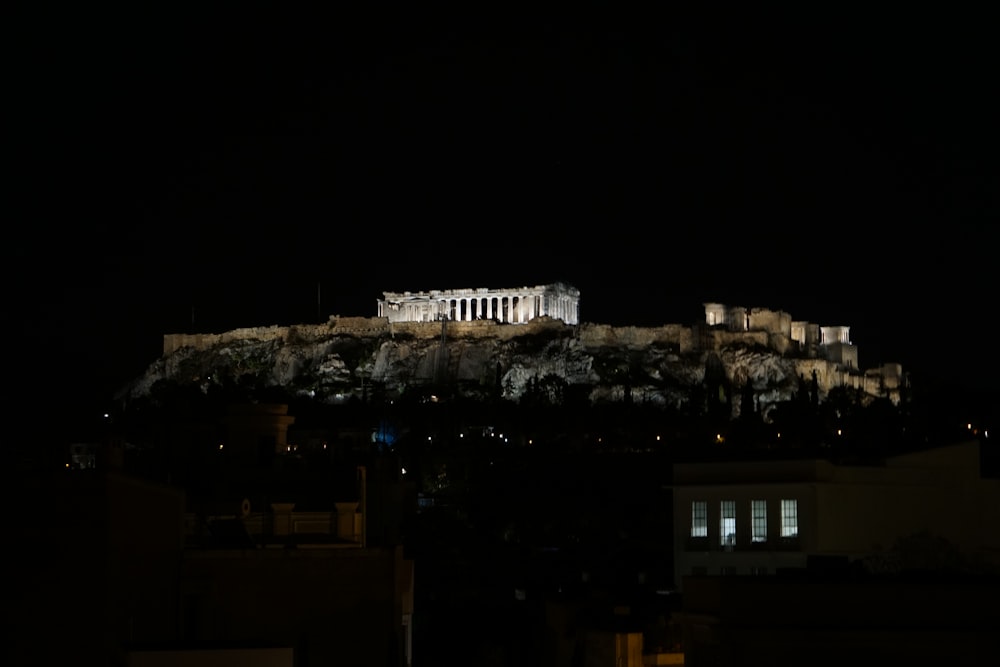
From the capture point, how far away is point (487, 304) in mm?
159000

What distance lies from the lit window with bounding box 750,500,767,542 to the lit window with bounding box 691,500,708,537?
5.59ft

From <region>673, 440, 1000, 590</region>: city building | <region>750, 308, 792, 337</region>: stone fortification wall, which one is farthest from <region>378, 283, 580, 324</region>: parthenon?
<region>673, 440, 1000, 590</region>: city building

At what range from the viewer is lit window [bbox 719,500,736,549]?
145 ft

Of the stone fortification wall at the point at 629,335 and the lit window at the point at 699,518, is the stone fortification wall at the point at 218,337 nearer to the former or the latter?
the stone fortification wall at the point at 629,335

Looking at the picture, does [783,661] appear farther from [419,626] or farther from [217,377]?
[217,377]

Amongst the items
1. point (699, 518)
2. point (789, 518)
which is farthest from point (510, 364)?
point (789, 518)

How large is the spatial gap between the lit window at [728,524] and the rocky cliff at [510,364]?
8311cm

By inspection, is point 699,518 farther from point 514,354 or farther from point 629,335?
point 629,335

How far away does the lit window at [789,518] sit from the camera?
141 ft

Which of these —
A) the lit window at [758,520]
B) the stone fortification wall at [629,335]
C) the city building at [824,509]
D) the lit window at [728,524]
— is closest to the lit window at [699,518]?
the city building at [824,509]

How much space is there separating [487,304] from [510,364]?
721 inches

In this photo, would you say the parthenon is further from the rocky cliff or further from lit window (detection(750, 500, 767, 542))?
lit window (detection(750, 500, 767, 542))

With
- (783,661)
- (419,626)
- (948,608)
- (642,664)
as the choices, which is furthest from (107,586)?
(419,626)

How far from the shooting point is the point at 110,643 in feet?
77.8
